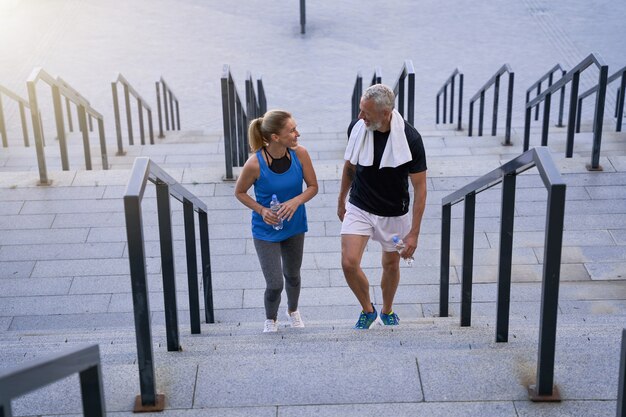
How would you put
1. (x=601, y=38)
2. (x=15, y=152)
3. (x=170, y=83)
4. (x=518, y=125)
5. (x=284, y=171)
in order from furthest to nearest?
1. (x=601, y=38)
2. (x=170, y=83)
3. (x=518, y=125)
4. (x=15, y=152)
5. (x=284, y=171)

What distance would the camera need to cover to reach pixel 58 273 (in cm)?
612

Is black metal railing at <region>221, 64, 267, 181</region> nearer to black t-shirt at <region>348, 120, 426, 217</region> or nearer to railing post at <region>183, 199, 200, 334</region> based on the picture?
railing post at <region>183, 199, 200, 334</region>

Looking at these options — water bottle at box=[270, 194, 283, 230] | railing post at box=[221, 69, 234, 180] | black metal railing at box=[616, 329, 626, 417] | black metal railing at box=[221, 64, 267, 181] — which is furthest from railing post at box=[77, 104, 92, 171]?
black metal railing at box=[616, 329, 626, 417]

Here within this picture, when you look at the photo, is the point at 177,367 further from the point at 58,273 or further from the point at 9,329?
the point at 58,273

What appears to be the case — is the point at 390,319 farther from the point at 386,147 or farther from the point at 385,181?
the point at 386,147

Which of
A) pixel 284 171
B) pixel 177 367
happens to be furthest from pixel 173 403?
pixel 284 171

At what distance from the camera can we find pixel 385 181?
4.62 m

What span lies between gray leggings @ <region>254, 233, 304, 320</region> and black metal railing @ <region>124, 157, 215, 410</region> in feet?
1.21

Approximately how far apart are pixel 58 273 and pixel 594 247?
3640 millimetres

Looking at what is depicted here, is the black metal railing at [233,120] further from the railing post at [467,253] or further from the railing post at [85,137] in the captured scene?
the railing post at [467,253]

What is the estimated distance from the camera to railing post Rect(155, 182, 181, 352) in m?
3.73

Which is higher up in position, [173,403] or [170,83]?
[170,83]

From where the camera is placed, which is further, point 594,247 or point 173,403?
point 594,247

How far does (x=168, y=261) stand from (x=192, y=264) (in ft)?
3.12
